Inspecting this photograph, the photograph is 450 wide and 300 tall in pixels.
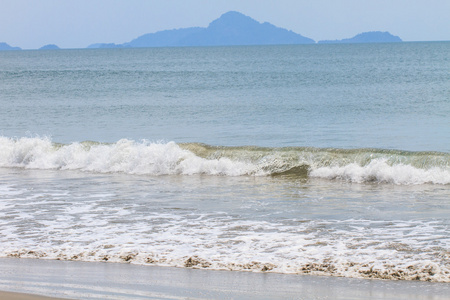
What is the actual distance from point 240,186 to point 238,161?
2.71 m

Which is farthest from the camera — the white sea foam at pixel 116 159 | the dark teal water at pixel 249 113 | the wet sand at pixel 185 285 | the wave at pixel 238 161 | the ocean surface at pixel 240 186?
the dark teal water at pixel 249 113

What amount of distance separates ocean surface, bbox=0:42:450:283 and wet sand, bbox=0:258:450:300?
0.29 meters

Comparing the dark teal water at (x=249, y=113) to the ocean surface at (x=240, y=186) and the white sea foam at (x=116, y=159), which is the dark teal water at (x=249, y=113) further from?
the white sea foam at (x=116, y=159)

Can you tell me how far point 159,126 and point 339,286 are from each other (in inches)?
709

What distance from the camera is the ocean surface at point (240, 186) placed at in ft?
25.0

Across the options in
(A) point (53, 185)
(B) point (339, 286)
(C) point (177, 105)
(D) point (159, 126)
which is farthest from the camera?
(C) point (177, 105)

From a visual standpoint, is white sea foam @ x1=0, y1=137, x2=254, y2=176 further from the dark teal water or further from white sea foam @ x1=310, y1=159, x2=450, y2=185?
the dark teal water

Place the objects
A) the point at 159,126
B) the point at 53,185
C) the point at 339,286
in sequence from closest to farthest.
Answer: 1. the point at 339,286
2. the point at 53,185
3. the point at 159,126

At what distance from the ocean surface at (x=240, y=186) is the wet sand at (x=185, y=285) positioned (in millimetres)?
289

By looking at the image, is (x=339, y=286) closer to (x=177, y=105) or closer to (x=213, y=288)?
(x=213, y=288)

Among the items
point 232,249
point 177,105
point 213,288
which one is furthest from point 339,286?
point 177,105

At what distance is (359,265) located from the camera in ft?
22.4

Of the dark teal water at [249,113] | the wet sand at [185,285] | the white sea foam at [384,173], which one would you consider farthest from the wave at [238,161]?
the wet sand at [185,285]

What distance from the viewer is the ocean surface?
7605mm
